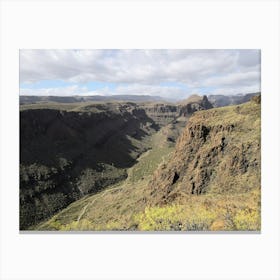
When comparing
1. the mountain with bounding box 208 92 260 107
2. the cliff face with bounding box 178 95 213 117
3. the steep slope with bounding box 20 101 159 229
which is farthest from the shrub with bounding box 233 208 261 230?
the steep slope with bounding box 20 101 159 229

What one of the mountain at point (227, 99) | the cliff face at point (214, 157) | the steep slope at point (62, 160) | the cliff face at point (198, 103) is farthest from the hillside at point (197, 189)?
the steep slope at point (62, 160)

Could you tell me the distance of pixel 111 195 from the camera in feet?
53.5

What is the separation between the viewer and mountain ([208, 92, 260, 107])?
12345 mm

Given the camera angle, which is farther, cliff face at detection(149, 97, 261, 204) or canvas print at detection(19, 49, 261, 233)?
cliff face at detection(149, 97, 261, 204)

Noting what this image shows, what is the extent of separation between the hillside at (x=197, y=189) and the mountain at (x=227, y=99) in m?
0.26

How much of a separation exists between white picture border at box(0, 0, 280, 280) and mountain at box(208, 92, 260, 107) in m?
1.35

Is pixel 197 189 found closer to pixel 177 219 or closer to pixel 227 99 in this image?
pixel 177 219

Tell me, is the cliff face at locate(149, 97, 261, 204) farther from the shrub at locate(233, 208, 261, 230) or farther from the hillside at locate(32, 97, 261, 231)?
the shrub at locate(233, 208, 261, 230)
